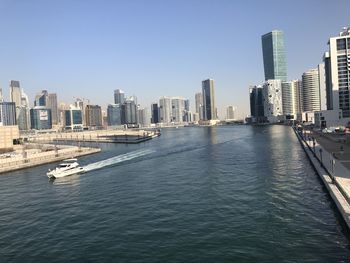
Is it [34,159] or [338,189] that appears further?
[34,159]

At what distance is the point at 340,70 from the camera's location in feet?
641

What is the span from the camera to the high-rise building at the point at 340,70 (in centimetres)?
19262

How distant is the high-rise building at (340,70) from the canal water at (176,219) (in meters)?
158

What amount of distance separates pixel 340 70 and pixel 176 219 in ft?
628

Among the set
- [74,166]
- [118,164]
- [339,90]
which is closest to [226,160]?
[118,164]

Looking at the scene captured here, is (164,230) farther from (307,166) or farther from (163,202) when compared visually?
(307,166)

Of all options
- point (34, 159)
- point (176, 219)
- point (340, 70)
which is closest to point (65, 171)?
point (34, 159)

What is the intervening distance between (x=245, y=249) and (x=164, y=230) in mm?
7574

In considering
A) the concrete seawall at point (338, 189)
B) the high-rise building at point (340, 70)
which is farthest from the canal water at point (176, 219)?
the high-rise building at point (340, 70)

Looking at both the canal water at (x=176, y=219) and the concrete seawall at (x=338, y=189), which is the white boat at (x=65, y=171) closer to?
the canal water at (x=176, y=219)

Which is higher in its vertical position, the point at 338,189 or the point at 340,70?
the point at 340,70

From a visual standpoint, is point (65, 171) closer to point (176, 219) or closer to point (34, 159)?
point (34, 159)

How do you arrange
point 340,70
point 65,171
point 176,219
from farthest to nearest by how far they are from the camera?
point 340,70, point 65,171, point 176,219

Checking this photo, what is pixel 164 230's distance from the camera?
30031 millimetres
